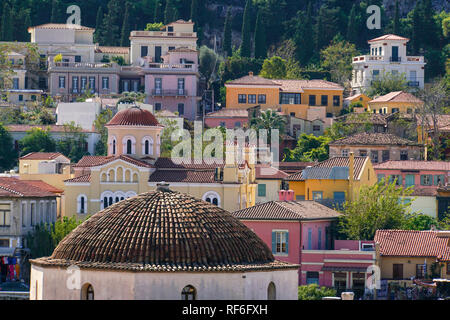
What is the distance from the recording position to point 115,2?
153m

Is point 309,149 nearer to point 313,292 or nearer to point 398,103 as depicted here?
point 398,103

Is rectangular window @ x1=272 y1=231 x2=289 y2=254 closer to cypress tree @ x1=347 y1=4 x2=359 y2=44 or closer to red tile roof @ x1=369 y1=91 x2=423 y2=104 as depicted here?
red tile roof @ x1=369 y1=91 x2=423 y2=104

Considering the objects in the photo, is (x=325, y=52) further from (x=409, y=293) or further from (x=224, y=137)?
(x=409, y=293)

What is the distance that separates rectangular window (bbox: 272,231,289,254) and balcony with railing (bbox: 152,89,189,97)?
49933mm

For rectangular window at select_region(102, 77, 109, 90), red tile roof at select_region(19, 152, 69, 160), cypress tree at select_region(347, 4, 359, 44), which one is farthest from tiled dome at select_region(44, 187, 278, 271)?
cypress tree at select_region(347, 4, 359, 44)

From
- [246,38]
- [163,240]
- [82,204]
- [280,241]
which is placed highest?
[246,38]

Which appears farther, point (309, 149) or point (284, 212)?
point (309, 149)

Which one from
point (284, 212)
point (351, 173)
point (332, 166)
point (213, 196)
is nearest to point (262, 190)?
point (332, 166)

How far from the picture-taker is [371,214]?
8406cm

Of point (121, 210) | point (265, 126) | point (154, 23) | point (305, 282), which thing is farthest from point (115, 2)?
point (121, 210)

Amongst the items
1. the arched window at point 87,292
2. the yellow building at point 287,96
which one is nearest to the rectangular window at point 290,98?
the yellow building at point 287,96

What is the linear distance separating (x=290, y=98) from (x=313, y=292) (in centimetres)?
5816

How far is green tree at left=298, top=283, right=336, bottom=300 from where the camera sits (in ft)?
222
